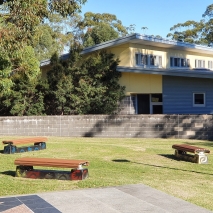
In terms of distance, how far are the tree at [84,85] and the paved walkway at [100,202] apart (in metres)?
14.0

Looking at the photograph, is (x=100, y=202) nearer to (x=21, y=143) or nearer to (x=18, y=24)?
(x=21, y=143)

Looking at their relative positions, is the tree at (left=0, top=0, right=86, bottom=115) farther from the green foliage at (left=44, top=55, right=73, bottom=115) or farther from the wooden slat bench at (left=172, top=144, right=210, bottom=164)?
the wooden slat bench at (left=172, top=144, right=210, bottom=164)

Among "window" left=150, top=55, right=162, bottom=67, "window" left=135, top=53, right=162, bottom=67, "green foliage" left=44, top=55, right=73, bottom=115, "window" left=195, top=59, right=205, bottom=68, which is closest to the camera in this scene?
"green foliage" left=44, top=55, right=73, bottom=115

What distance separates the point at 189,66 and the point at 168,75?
16.7 ft

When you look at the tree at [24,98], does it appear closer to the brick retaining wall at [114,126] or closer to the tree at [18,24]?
the brick retaining wall at [114,126]

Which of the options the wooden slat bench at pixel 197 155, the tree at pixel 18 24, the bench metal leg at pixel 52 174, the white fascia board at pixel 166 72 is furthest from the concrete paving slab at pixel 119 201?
the white fascia board at pixel 166 72

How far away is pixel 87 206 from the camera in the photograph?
20.6 feet

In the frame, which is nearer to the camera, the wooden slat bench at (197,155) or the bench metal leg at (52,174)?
the bench metal leg at (52,174)

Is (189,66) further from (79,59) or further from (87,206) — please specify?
(87,206)

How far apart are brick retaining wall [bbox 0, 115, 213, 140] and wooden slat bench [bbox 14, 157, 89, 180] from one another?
9.71m

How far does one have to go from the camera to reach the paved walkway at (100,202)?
6.11 meters

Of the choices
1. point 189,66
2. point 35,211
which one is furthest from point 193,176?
point 189,66

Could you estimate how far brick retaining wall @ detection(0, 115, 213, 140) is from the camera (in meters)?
17.5

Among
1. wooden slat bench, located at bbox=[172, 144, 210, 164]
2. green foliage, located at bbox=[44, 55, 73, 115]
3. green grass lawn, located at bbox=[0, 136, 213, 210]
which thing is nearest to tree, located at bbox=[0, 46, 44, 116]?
green foliage, located at bbox=[44, 55, 73, 115]
